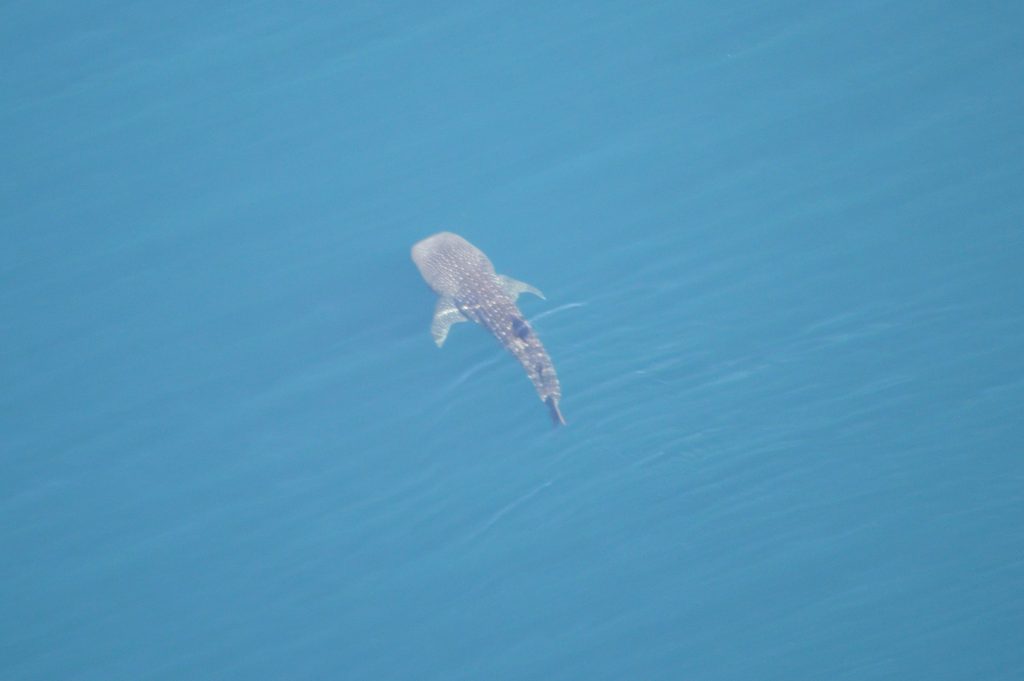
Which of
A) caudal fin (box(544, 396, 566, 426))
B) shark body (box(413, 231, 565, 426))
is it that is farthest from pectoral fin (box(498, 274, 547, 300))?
caudal fin (box(544, 396, 566, 426))

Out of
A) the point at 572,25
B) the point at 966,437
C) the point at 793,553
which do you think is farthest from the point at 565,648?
the point at 572,25

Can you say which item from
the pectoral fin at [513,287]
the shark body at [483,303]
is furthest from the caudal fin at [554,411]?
the pectoral fin at [513,287]

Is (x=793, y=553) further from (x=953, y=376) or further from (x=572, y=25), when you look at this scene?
(x=572, y=25)

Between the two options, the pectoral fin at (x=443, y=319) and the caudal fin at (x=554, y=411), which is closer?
the caudal fin at (x=554, y=411)

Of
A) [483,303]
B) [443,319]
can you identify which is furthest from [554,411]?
[443,319]

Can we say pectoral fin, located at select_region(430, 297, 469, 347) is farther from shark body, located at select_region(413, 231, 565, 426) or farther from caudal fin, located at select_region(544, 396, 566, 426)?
caudal fin, located at select_region(544, 396, 566, 426)

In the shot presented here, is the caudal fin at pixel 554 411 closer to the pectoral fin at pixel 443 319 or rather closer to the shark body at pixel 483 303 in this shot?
the shark body at pixel 483 303

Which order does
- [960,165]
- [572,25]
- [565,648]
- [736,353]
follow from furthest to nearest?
[572,25] < [960,165] < [736,353] < [565,648]

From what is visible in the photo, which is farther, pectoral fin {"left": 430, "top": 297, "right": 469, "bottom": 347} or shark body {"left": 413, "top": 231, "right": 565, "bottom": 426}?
pectoral fin {"left": 430, "top": 297, "right": 469, "bottom": 347}
